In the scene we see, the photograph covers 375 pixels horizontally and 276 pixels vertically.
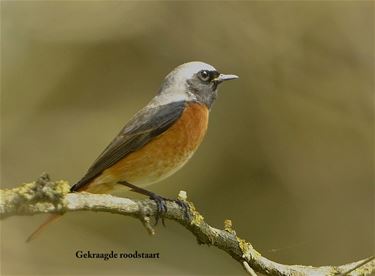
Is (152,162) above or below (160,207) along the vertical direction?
above

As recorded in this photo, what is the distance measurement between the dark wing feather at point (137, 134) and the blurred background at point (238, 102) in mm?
3139

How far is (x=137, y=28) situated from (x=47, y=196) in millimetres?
6231

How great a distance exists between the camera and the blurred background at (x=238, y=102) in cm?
938

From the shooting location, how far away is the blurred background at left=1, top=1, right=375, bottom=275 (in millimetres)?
9383

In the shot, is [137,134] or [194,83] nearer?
[137,134]

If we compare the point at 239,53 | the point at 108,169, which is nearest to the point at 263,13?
the point at 239,53

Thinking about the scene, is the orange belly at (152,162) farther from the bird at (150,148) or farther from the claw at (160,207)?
the claw at (160,207)

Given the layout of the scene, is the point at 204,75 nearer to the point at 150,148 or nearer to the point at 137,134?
the point at 137,134

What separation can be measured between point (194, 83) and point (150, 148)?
1.01 metres

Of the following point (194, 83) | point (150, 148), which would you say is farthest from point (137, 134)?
point (194, 83)

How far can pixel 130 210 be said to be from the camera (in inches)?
179

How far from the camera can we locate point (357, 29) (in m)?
9.58

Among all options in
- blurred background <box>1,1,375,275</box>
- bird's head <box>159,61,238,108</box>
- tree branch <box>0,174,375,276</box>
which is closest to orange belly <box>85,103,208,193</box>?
tree branch <box>0,174,375,276</box>

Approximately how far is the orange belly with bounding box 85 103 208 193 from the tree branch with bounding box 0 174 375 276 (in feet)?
1.68
